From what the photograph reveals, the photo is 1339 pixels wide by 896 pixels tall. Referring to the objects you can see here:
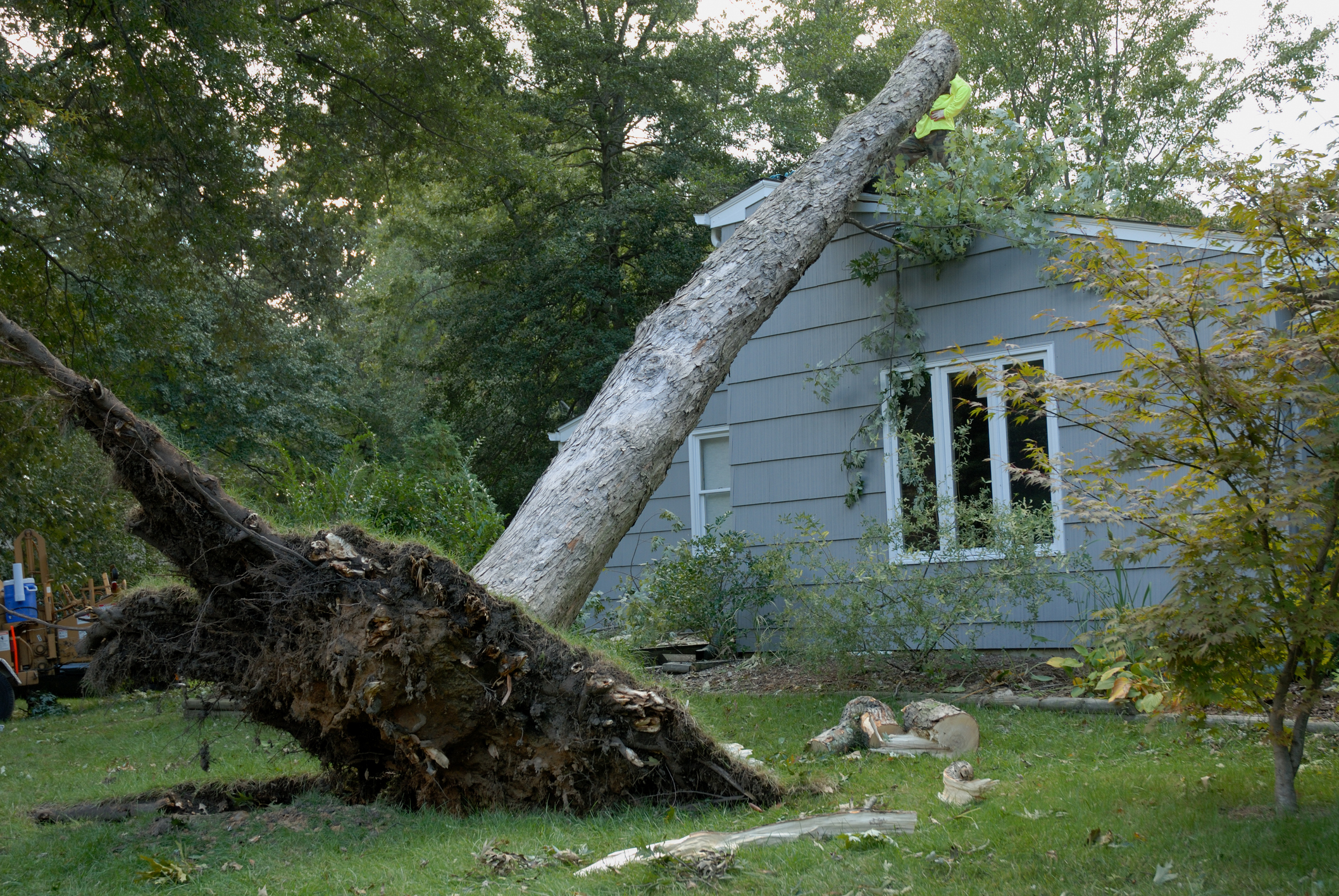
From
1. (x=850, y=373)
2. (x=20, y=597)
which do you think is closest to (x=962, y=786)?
(x=850, y=373)

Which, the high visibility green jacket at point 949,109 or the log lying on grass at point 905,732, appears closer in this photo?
the log lying on grass at point 905,732

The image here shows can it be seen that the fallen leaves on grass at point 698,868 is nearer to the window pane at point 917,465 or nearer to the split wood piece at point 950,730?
the split wood piece at point 950,730

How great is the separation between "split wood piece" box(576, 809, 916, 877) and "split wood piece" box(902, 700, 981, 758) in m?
1.47

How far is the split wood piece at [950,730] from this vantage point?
517 centimetres

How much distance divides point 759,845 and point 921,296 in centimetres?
627

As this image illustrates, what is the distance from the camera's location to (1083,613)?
7.30 metres

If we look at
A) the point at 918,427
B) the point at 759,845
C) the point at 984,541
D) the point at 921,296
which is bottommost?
the point at 759,845

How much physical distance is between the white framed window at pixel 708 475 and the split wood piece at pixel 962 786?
6271mm

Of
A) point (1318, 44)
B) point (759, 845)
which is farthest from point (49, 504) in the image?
point (1318, 44)

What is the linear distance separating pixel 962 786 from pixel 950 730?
1.17 meters

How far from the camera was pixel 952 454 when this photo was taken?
816 centimetres

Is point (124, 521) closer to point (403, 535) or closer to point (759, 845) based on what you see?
point (759, 845)

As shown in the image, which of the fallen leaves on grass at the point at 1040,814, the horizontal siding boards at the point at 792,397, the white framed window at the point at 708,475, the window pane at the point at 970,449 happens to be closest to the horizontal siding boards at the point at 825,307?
the horizontal siding boards at the point at 792,397

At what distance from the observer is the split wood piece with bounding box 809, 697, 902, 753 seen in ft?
17.5
